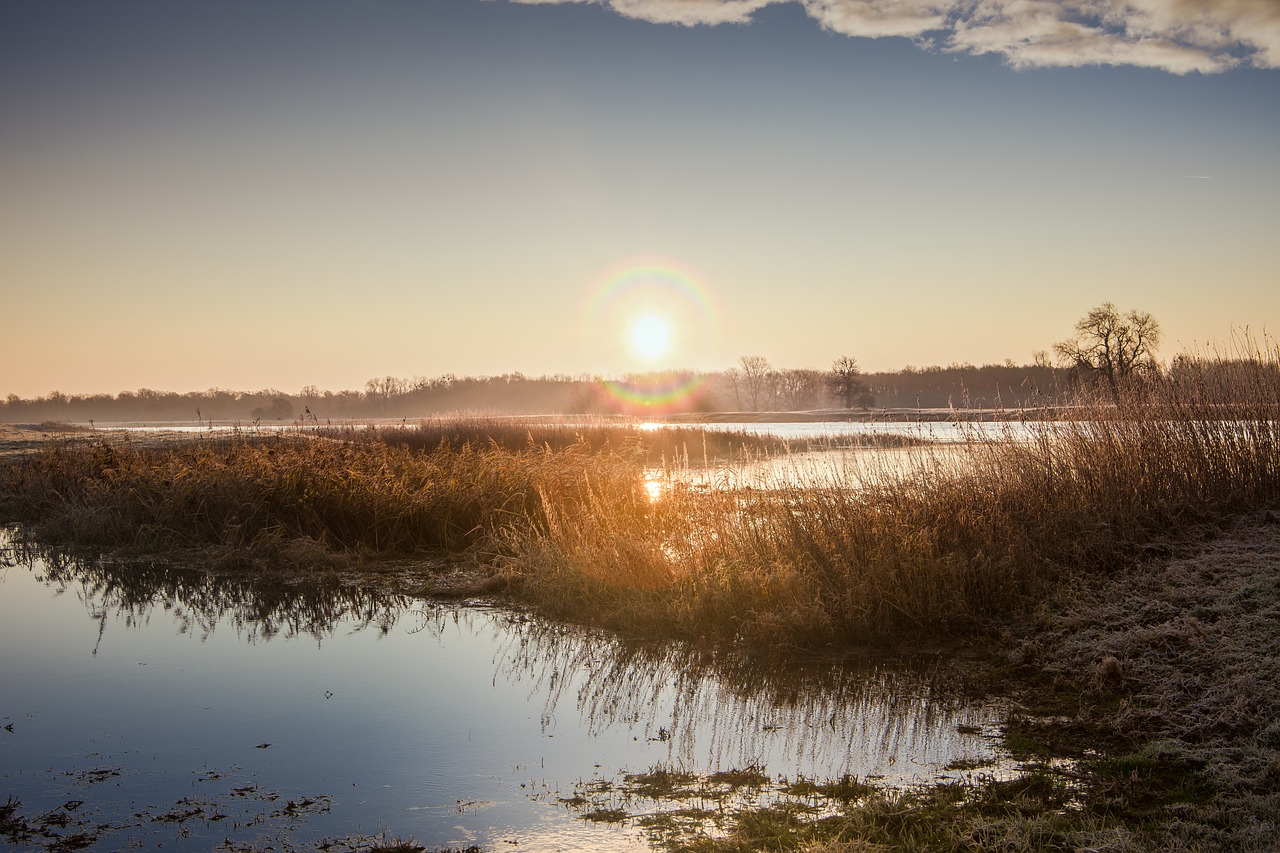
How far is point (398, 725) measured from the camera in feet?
20.5

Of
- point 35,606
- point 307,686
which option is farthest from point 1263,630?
point 35,606

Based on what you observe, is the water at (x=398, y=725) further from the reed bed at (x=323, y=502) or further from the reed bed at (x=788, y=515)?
the reed bed at (x=323, y=502)

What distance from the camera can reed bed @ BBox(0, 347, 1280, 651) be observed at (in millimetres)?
8422

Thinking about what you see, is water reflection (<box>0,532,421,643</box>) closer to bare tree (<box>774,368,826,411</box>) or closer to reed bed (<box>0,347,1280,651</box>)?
reed bed (<box>0,347,1280,651</box>)

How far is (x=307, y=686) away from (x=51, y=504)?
1251 cm

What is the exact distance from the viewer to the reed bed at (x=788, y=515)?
8.42m

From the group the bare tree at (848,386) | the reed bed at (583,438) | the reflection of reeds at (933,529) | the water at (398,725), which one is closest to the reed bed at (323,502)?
the reflection of reeds at (933,529)

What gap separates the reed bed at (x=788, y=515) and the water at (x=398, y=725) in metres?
0.85

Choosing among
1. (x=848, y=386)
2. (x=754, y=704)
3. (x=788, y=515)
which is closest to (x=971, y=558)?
(x=788, y=515)

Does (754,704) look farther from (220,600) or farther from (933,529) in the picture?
(220,600)

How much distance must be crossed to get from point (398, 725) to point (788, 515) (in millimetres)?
4755

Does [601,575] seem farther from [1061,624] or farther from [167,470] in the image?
[167,470]

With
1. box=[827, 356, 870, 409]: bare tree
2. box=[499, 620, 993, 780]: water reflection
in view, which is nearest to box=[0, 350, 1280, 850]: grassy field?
box=[499, 620, 993, 780]: water reflection

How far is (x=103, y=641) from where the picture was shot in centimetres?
895
